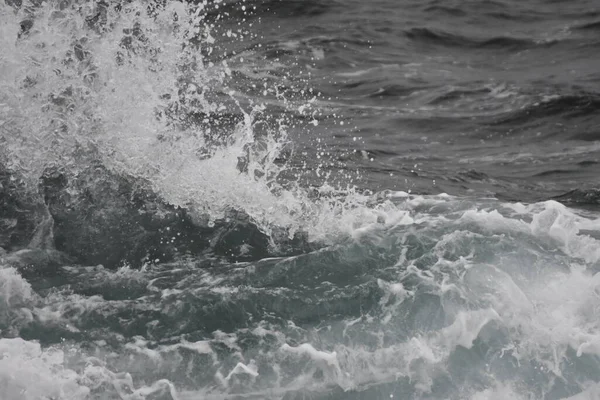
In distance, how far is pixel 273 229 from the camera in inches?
268

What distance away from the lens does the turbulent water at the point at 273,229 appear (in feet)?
17.5

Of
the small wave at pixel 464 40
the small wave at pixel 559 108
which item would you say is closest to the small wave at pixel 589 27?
the small wave at pixel 464 40

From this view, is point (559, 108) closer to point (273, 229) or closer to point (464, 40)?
point (464, 40)

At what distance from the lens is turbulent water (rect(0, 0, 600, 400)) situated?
5328 millimetres

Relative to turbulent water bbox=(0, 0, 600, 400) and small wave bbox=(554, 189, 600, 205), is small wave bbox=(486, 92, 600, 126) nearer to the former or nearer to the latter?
turbulent water bbox=(0, 0, 600, 400)

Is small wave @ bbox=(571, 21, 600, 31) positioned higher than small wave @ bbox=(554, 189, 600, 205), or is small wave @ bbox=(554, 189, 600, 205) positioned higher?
small wave @ bbox=(571, 21, 600, 31)

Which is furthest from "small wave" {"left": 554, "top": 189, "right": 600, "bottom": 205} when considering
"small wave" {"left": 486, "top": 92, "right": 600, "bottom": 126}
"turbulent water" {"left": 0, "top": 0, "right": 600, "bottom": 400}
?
"small wave" {"left": 486, "top": 92, "right": 600, "bottom": 126}

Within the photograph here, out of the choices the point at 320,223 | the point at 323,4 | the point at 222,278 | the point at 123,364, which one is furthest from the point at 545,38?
the point at 123,364

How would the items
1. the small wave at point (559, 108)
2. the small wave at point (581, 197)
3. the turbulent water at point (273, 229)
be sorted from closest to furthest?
the turbulent water at point (273, 229) → the small wave at point (581, 197) → the small wave at point (559, 108)

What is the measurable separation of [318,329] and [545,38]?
8540 millimetres

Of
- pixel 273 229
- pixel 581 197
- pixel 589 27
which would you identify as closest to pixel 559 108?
pixel 581 197

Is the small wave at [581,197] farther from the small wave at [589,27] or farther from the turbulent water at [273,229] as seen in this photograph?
the small wave at [589,27]

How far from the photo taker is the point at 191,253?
664cm

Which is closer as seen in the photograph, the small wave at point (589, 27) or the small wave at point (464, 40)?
the small wave at point (464, 40)
